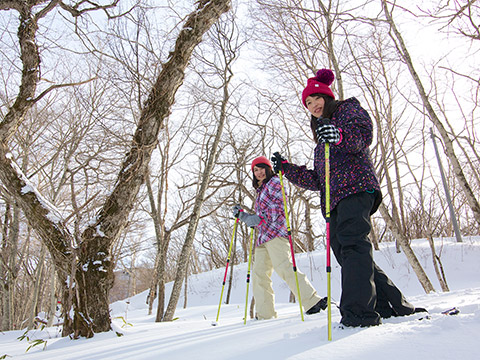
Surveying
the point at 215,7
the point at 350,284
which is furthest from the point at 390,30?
the point at 350,284

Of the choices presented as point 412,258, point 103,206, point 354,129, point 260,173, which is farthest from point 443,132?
point 103,206

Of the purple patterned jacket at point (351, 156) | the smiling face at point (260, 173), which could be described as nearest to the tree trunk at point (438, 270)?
the smiling face at point (260, 173)

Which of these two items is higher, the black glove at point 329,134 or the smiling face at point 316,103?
the smiling face at point 316,103

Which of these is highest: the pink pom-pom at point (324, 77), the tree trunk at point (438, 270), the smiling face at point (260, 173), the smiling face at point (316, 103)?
the pink pom-pom at point (324, 77)

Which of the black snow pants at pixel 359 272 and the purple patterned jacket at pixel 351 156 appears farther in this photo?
the purple patterned jacket at pixel 351 156

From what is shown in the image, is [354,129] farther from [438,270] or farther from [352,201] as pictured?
[438,270]

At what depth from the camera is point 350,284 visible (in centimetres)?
179

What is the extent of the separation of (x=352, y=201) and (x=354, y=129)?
48 centimetres

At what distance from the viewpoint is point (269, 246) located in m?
3.49

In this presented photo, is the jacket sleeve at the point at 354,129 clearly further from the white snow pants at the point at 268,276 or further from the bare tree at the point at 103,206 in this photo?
the bare tree at the point at 103,206

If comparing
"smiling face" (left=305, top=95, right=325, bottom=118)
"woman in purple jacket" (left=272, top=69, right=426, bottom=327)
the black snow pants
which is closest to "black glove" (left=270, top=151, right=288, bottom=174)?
"woman in purple jacket" (left=272, top=69, right=426, bottom=327)

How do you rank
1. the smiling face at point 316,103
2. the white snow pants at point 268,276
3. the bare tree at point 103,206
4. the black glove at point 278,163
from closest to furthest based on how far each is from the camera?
the smiling face at point 316,103
the black glove at point 278,163
the bare tree at point 103,206
the white snow pants at point 268,276

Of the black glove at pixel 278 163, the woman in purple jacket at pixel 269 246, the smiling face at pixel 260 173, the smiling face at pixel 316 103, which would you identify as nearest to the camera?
the smiling face at pixel 316 103

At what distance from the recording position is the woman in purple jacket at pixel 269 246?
10.9 feet
